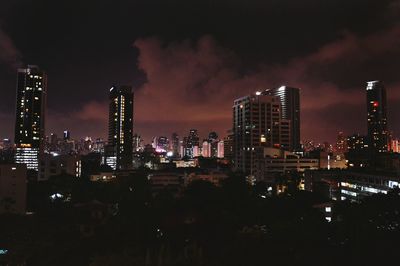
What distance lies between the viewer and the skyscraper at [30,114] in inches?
2263

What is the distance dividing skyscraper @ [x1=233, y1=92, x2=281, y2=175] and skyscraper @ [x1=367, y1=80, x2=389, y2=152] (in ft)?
138

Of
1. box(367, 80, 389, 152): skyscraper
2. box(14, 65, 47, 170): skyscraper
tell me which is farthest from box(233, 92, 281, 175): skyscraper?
box(367, 80, 389, 152): skyscraper

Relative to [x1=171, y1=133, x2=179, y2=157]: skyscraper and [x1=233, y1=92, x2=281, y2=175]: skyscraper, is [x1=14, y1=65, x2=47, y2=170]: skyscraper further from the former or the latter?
[x1=171, y1=133, x2=179, y2=157]: skyscraper

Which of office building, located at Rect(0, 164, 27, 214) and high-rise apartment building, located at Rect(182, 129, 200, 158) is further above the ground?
high-rise apartment building, located at Rect(182, 129, 200, 158)

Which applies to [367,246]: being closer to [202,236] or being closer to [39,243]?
[202,236]

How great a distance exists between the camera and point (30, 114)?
58.7 metres

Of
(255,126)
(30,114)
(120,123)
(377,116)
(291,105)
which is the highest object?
(291,105)

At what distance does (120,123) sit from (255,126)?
3820cm

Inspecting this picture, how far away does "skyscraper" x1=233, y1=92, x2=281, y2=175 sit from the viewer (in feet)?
160

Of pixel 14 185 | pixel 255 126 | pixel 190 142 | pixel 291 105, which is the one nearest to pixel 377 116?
pixel 291 105

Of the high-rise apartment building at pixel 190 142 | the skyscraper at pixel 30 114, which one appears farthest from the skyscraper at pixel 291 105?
the skyscraper at pixel 30 114

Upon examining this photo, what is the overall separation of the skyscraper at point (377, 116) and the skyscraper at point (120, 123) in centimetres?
5725

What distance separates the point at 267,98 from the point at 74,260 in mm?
42508

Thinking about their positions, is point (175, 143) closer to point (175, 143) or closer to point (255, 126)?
point (175, 143)
